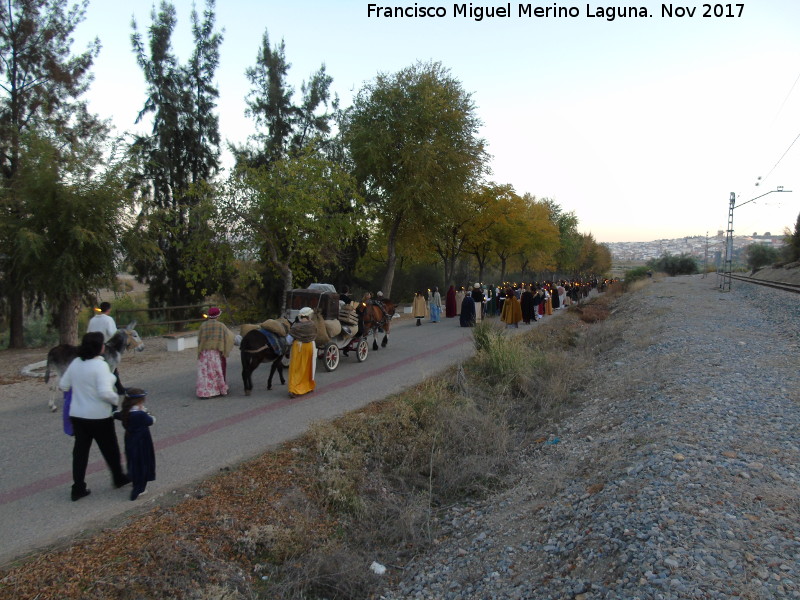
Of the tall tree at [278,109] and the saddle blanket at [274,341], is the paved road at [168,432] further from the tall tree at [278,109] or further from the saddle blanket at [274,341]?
the tall tree at [278,109]

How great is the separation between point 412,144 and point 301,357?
18.2 metres

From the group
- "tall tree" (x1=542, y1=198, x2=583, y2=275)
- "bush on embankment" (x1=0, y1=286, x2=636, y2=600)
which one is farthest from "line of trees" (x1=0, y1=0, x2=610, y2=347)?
"tall tree" (x1=542, y1=198, x2=583, y2=275)

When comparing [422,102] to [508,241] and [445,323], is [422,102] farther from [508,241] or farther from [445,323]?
[508,241]

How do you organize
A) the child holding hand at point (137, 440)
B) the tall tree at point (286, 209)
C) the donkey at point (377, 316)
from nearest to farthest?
1. the child holding hand at point (137, 440)
2. the donkey at point (377, 316)
3. the tall tree at point (286, 209)

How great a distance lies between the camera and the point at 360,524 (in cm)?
608

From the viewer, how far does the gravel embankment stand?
4176mm

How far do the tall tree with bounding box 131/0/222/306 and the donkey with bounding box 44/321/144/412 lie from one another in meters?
16.9

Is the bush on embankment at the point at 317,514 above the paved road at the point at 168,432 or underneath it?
underneath

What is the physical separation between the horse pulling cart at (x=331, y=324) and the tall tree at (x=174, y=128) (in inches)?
551

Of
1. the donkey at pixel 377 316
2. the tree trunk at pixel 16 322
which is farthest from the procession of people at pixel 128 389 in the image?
the tree trunk at pixel 16 322

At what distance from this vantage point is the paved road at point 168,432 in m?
5.14

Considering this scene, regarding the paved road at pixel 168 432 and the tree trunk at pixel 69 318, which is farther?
the tree trunk at pixel 69 318

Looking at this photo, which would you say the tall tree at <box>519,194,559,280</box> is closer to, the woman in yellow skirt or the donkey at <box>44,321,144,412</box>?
the woman in yellow skirt

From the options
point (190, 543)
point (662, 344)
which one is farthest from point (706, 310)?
point (190, 543)
